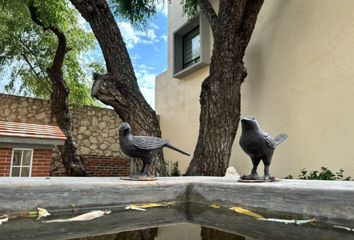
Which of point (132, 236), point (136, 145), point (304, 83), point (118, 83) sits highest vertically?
point (304, 83)

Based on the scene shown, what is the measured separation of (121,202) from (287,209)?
2.29 ft

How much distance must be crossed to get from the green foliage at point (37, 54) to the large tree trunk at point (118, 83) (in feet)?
9.58

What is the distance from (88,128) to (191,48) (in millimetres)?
2766

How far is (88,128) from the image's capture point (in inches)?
248

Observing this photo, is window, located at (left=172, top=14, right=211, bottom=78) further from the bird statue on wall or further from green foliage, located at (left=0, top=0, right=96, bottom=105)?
the bird statue on wall

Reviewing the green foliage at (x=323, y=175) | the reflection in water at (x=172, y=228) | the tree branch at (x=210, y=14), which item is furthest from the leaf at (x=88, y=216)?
the tree branch at (x=210, y=14)

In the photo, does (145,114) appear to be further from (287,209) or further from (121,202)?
(287,209)

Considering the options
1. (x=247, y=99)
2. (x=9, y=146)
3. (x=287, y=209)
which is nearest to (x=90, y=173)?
(x=9, y=146)

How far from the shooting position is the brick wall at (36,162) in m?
3.03

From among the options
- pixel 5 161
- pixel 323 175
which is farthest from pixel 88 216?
pixel 323 175

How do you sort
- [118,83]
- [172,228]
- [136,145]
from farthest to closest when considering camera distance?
[118,83]
[136,145]
[172,228]

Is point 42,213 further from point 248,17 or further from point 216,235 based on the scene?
point 248,17

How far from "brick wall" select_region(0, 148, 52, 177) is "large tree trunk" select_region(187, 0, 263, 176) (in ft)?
5.32

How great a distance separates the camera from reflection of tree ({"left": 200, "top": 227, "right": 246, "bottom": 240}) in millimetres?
885
